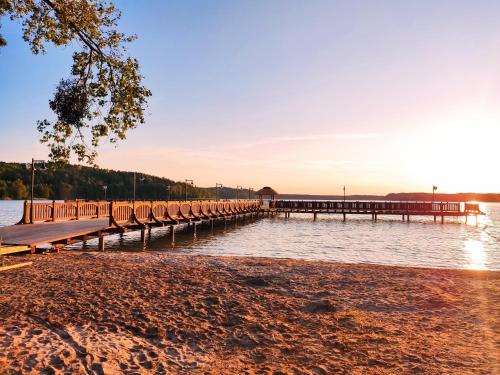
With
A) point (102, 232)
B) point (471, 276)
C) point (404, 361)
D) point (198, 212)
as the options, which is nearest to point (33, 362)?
point (404, 361)

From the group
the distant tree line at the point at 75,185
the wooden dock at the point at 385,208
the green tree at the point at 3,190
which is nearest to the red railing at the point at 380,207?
the wooden dock at the point at 385,208

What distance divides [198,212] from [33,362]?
29.2 metres

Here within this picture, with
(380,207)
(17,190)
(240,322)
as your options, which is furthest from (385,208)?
(17,190)

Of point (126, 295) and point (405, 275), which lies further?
point (405, 275)

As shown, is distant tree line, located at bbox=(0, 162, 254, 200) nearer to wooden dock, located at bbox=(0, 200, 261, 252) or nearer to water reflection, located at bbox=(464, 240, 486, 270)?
wooden dock, located at bbox=(0, 200, 261, 252)

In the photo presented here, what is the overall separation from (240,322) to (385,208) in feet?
180

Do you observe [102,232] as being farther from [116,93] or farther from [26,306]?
[26,306]

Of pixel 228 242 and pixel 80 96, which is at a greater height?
pixel 80 96

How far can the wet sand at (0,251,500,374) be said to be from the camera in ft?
18.2

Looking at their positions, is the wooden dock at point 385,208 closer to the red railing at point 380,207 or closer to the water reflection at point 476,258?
the red railing at point 380,207

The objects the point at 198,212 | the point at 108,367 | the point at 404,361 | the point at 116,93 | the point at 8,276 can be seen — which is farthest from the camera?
the point at 198,212

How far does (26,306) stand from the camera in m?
7.78

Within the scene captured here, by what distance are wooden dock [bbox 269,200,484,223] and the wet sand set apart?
46.4 m

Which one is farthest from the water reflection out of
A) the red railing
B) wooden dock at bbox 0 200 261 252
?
the red railing
